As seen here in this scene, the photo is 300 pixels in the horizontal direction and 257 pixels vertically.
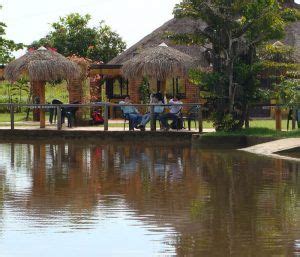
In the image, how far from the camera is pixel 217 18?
27984 millimetres

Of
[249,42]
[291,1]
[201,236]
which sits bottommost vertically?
[201,236]

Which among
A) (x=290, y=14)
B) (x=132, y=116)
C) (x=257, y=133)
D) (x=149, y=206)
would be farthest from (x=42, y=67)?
(x=149, y=206)

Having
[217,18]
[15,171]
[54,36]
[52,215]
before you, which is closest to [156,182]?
[15,171]

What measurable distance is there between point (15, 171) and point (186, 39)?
36.0 ft

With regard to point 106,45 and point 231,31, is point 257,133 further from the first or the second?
point 106,45

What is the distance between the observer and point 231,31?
2819 centimetres

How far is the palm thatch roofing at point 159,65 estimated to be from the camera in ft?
114

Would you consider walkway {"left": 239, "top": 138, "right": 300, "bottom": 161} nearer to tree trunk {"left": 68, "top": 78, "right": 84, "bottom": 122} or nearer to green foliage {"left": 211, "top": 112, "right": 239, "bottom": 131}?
green foliage {"left": 211, "top": 112, "right": 239, "bottom": 131}

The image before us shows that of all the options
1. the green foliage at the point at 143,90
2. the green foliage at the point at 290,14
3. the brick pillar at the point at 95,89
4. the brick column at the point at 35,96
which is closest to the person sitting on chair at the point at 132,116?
the green foliage at the point at 290,14

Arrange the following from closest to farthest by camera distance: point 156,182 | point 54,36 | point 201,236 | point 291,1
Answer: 1. point 201,236
2. point 156,182
3. point 291,1
4. point 54,36

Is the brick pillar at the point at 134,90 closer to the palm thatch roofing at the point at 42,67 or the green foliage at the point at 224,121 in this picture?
the palm thatch roofing at the point at 42,67

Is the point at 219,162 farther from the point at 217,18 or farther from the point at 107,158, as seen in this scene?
the point at 217,18

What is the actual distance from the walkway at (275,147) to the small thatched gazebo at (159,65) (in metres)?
10.4

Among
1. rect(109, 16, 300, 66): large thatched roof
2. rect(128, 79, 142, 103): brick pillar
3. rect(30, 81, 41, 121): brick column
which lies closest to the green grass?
rect(30, 81, 41, 121): brick column
